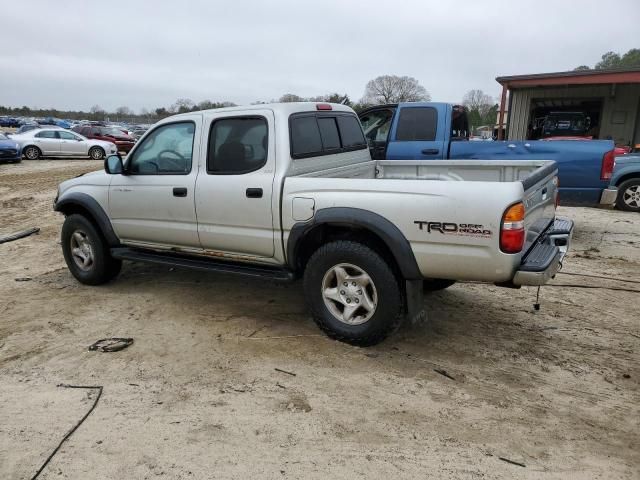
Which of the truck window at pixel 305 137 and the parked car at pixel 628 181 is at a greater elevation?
the truck window at pixel 305 137

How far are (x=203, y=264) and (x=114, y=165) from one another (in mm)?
1374

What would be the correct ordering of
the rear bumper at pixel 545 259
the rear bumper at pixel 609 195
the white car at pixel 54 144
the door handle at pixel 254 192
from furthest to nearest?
the white car at pixel 54 144
the rear bumper at pixel 609 195
the door handle at pixel 254 192
the rear bumper at pixel 545 259

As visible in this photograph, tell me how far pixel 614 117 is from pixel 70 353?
59.4 ft

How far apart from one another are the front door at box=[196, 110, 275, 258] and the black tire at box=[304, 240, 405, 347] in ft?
1.65

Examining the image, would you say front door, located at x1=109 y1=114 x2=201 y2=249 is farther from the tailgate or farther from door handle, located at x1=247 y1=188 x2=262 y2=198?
the tailgate

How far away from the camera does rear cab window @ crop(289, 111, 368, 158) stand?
168 inches

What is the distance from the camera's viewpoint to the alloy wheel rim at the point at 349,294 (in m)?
3.76

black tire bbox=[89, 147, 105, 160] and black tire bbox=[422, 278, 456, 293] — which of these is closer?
black tire bbox=[422, 278, 456, 293]

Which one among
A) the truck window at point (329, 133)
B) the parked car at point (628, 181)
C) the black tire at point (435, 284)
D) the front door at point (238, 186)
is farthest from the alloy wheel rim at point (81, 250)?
the parked car at point (628, 181)

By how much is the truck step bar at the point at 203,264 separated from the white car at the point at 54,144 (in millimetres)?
18063

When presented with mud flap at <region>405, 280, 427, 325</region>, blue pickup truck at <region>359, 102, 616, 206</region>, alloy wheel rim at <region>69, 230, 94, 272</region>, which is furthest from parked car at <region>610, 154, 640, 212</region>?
alloy wheel rim at <region>69, 230, 94, 272</region>

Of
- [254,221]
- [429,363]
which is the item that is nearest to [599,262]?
[429,363]

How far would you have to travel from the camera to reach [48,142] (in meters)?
20.6

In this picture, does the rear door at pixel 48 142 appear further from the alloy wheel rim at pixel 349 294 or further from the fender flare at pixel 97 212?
the alloy wheel rim at pixel 349 294
